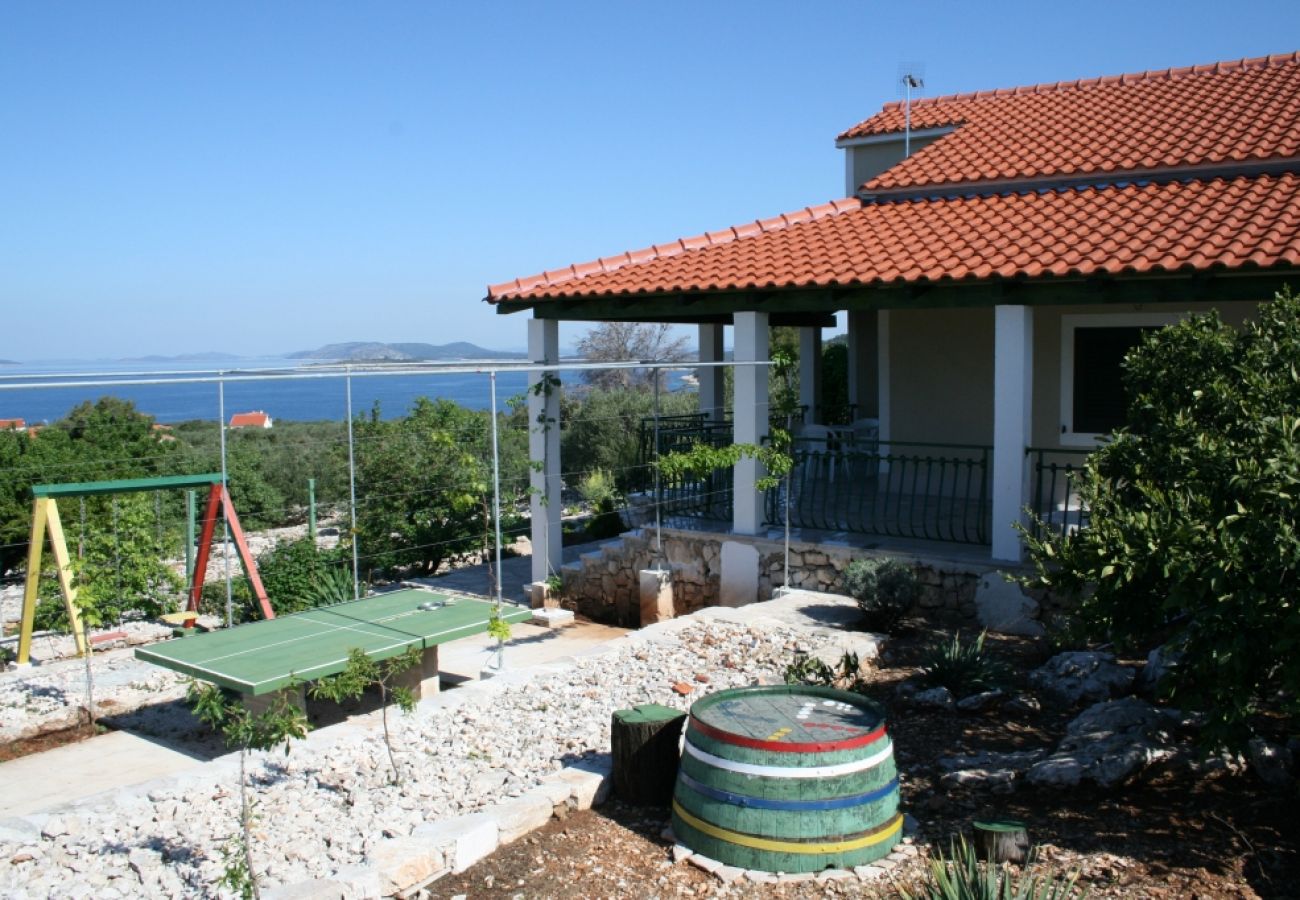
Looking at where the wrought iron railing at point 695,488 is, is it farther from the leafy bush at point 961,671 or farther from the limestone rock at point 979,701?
the limestone rock at point 979,701

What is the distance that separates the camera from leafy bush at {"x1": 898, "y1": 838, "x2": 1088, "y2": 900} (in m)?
4.17

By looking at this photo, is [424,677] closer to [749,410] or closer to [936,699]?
[936,699]

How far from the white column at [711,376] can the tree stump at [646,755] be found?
29.5 ft

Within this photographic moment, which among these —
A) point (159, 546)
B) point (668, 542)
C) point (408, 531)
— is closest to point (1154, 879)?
point (668, 542)

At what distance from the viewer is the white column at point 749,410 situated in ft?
35.4

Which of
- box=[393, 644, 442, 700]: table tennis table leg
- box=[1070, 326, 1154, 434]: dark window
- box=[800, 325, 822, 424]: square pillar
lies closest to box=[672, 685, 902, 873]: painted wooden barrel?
box=[393, 644, 442, 700]: table tennis table leg

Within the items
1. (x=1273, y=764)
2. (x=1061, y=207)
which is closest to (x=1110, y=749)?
(x=1273, y=764)

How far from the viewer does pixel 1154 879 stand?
464cm

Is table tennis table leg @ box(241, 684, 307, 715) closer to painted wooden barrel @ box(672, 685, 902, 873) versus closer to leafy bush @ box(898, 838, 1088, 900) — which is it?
painted wooden barrel @ box(672, 685, 902, 873)

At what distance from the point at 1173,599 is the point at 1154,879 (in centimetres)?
119

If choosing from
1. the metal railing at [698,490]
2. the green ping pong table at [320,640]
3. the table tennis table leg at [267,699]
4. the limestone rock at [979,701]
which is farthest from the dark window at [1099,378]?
the table tennis table leg at [267,699]

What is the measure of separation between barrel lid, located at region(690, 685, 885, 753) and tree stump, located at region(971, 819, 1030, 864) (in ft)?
1.95

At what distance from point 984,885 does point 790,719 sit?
1.17 metres

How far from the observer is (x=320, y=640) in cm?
784
